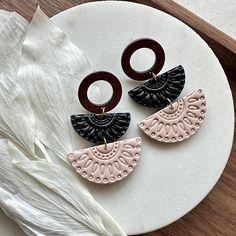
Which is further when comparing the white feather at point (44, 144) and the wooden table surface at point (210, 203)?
the wooden table surface at point (210, 203)

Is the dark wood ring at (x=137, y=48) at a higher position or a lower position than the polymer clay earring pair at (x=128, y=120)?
higher

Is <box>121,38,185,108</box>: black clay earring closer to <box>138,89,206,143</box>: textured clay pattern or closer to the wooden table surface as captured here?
<box>138,89,206,143</box>: textured clay pattern

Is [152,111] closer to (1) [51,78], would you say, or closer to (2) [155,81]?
(2) [155,81]

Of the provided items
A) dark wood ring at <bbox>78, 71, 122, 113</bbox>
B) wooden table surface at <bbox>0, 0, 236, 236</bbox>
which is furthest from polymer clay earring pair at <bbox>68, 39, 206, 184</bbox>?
wooden table surface at <bbox>0, 0, 236, 236</bbox>

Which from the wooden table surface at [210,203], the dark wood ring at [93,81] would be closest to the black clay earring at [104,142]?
the dark wood ring at [93,81]

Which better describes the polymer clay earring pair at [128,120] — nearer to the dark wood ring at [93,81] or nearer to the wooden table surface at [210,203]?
the dark wood ring at [93,81]

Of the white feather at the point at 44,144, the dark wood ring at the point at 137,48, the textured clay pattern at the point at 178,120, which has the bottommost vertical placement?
the white feather at the point at 44,144

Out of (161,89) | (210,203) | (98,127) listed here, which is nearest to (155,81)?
(161,89)
